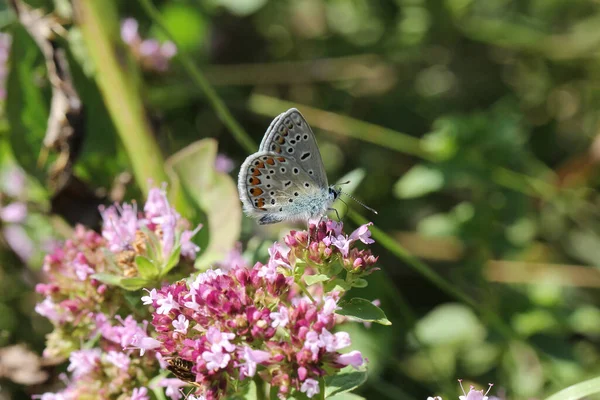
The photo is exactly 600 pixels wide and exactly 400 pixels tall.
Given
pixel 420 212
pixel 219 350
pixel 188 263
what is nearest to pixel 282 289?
pixel 219 350

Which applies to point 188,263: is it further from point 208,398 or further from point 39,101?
point 39,101

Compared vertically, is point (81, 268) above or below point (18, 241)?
below

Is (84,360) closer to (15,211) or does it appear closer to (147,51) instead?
(15,211)

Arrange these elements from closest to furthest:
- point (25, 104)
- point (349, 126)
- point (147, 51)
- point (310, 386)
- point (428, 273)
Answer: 1. point (310, 386)
2. point (428, 273)
3. point (25, 104)
4. point (147, 51)
5. point (349, 126)

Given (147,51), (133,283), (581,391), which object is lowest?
(581,391)

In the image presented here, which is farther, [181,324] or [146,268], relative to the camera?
[146,268]

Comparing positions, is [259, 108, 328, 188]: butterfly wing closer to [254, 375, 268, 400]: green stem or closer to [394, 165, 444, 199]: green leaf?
[254, 375, 268, 400]: green stem

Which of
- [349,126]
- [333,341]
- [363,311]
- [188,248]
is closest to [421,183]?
[349,126]
